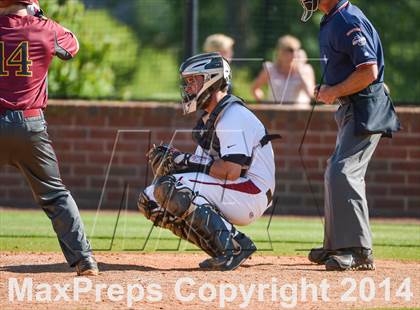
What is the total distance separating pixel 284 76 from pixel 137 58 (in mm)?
4242

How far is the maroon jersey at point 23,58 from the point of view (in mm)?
7008

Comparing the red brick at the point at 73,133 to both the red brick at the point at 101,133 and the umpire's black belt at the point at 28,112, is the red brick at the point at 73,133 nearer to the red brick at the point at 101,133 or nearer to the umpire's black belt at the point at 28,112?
the red brick at the point at 101,133

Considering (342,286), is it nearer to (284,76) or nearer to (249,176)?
(249,176)

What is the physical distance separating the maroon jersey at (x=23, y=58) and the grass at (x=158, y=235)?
2.33m

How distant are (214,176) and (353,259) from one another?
3.97ft

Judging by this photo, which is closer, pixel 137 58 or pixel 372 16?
pixel 372 16

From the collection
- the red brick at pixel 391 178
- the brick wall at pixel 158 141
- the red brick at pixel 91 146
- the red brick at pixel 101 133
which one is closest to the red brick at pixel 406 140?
the brick wall at pixel 158 141

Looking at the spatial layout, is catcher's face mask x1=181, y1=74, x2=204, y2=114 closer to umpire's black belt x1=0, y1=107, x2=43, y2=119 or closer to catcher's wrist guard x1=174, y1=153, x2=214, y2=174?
catcher's wrist guard x1=174, y1=153, x2=214, y2=174

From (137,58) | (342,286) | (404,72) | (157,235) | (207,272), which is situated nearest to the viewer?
(342,286)

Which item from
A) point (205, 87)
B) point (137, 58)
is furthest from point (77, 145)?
point (205, 87)

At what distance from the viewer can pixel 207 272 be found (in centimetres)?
749

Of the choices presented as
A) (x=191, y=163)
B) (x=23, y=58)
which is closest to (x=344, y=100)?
(x=191, y=163)

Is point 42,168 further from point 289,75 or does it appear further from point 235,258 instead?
point 289,75

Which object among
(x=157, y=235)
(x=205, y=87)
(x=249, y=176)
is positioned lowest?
(x=157, y=235)
